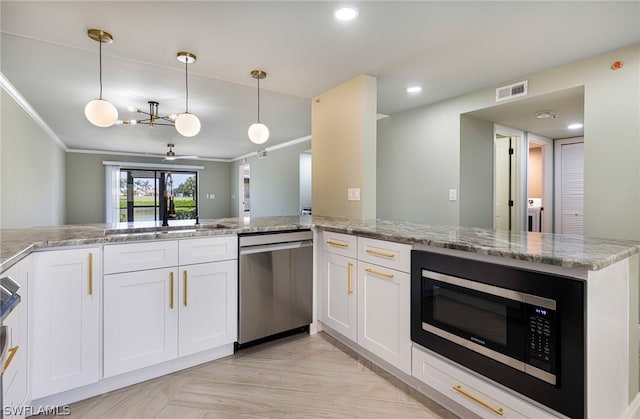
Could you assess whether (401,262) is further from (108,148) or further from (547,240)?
(108,148)

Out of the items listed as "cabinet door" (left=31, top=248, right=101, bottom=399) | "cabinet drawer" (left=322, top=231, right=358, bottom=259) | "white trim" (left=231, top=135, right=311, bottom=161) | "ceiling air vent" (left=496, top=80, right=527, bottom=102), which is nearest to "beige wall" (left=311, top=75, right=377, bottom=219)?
"cabinet drawer" (left=322, top=231, right=358, bottom=259)

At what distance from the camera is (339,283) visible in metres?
2.34

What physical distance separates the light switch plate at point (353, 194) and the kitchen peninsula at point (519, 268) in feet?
2.75

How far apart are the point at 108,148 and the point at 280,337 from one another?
7.74 meters

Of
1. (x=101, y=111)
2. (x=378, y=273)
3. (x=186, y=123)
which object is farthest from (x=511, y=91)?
(x=101, y=111)

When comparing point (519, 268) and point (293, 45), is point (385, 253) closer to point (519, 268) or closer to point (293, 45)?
point (519, 268)

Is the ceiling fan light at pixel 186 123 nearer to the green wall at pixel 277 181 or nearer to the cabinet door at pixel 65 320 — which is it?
the cabinet door at pixel 65 320

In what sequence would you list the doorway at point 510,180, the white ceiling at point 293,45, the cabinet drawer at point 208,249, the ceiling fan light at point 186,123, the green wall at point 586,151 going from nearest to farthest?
the white ceiling at point 293,45 < the cabinet drawer at point 208,249 < the green wall at point 586,151 < the ceiling fan light at point 186,123 < the doorway at point 510,180

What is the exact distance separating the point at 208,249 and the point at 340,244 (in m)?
0.94

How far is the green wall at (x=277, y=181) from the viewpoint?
658 centimetres

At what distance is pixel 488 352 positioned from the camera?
1395 millimetres

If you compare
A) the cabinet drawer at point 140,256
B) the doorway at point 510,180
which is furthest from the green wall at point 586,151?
the cabinet drawer at point 140,256

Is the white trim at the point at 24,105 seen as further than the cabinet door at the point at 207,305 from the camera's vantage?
Yes

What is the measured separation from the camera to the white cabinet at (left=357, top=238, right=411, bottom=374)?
1.79 m
